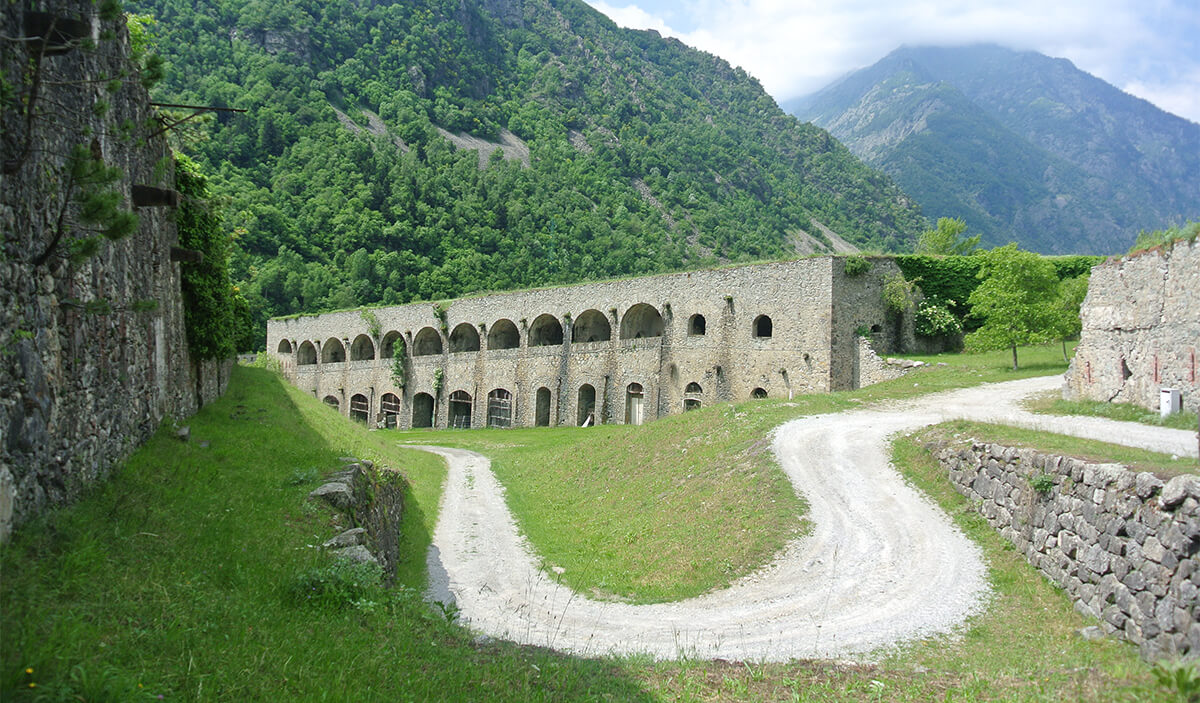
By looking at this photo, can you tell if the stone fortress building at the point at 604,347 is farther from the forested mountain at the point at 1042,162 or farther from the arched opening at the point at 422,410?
the forested mountain at the point at 1042,162

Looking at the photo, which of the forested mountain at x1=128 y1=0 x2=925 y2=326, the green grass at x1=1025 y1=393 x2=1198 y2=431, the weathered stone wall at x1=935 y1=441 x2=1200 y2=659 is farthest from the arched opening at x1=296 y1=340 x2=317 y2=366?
the weathered stone wall at x1=935 y1=441 x2=1200 y2=659

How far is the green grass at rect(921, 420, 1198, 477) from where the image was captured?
7.97 meters

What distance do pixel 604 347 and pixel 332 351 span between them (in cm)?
2523

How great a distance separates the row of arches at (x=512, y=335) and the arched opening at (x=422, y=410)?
2.65 m

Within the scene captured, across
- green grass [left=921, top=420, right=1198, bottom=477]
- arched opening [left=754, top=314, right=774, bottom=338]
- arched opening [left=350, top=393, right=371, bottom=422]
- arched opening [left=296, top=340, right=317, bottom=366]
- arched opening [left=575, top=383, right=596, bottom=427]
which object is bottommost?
arched opening [left=350, top=393, right=371, bottom=422]

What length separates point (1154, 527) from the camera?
6.86m

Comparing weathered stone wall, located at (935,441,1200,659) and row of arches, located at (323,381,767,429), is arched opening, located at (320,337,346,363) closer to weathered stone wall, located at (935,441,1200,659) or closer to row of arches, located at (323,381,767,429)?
row of arches, located at (323,381,767,429)

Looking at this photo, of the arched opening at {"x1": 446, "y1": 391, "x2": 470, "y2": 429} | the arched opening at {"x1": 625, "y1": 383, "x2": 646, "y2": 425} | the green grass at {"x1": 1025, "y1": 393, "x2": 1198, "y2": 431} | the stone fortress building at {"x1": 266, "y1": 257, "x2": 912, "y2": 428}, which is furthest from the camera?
the arched opening at {"x1": 446, "y1": 391, "x2": 470, "y2": 429}

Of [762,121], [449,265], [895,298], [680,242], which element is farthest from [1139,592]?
[762,121]

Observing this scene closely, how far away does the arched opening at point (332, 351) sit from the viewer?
4978cm

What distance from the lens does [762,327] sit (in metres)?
28.5

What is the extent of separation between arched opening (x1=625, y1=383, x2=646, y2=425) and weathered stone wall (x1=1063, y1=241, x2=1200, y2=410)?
1857 centimetres

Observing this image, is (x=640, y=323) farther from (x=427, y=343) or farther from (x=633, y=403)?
(x=427, y=343)

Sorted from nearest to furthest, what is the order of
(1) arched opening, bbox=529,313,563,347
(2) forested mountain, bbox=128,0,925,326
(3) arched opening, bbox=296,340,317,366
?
(1) arched opening, bbox=529,313,563,347 → (3) arched opening, bbox=296,340,317,366 → (2) forested mountain, bbox=128,0,925,326
